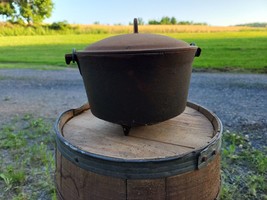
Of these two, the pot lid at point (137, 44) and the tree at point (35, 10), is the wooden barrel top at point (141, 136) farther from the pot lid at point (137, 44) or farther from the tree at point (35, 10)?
the tree at point (35, 10)

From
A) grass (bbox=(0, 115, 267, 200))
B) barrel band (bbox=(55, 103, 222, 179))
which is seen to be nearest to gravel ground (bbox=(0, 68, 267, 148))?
grass (bbox=(0, 115, 267, 200))

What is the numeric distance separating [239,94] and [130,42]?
4.37 meters

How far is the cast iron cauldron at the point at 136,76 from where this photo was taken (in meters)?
1.10

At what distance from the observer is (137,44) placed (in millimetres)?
1135

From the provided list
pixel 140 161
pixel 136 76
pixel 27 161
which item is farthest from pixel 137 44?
pixel 27 161

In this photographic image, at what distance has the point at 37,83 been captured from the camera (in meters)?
6.34

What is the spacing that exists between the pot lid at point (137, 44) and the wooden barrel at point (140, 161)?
0.42m

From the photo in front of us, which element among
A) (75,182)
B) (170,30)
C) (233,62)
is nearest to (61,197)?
(75,182)

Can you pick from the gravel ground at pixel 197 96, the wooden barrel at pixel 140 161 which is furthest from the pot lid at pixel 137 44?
the gravel ground at pixel 197 96

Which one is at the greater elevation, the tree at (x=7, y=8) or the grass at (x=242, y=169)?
the tree at (x=7, y=8)

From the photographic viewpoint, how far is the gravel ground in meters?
3.69

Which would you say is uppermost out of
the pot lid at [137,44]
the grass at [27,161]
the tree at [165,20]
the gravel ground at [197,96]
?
the pot lid at [137,44]

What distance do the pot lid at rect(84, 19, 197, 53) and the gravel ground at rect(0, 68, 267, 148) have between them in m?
2.13

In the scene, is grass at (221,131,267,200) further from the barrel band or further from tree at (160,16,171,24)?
tree at (160,16,171,24)
